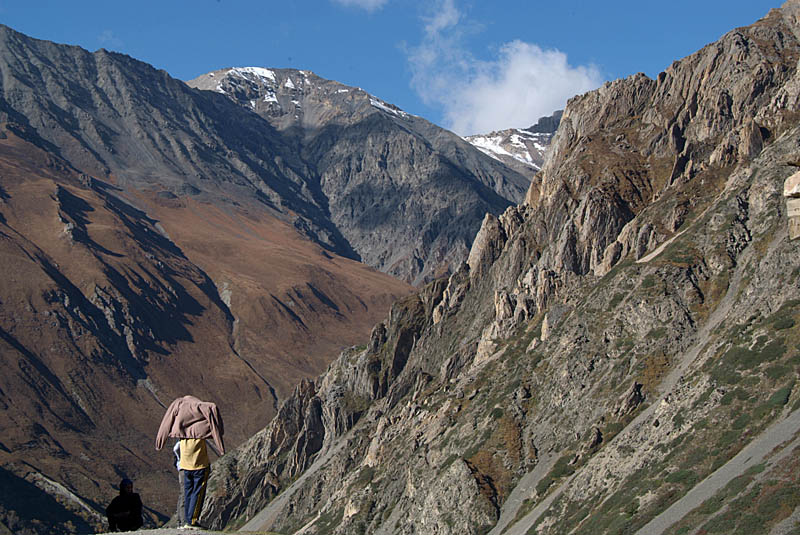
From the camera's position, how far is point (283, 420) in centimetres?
18225

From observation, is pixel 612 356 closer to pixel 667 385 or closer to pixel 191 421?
pixel 667 385

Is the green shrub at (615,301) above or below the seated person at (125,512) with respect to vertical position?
above

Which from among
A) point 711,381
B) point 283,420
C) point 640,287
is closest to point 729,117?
point 640,287

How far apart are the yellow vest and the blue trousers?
0.25 meters

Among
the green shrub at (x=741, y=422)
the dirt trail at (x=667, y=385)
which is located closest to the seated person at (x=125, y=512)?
the green shrub at (x=741, y=422)

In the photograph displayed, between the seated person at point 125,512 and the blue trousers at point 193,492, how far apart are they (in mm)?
1459

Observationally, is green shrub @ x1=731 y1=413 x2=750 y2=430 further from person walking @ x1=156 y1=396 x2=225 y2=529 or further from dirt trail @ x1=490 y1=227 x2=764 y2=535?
person walking @ x1=156 y1=396 x2=225 y2=529

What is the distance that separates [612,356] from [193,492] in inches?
3048

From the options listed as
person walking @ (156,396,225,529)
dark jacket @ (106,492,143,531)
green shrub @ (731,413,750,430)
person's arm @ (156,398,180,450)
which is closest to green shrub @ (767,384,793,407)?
green shrub @ (731,413,750,430)

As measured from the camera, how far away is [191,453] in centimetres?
2753

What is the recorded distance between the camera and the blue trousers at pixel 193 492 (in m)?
27.9

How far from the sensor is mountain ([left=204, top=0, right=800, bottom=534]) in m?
68.2

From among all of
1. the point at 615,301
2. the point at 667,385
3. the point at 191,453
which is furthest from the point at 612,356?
the point at 191,453

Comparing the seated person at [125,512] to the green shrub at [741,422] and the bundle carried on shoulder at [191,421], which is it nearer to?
the bundle carried on shoulder at [191,421]
